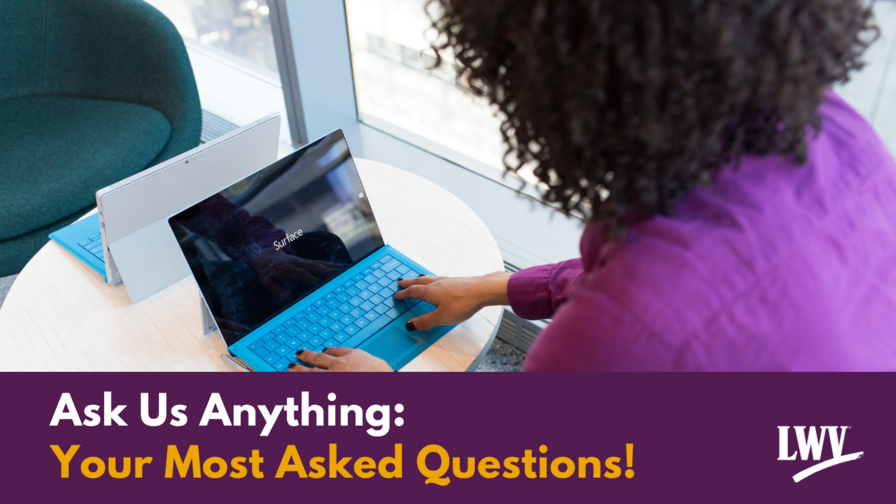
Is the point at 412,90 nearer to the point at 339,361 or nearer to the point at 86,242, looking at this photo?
the point at 86,242

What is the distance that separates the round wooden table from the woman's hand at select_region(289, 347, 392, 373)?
82mm

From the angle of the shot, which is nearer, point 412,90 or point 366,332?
point 366,332

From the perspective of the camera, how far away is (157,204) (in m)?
1.13

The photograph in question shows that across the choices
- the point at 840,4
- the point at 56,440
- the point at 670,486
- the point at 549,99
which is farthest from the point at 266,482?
the point at 840,4

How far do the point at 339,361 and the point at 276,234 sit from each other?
0.24 metres

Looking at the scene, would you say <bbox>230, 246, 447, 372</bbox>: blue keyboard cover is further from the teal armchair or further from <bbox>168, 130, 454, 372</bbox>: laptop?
the teal armchair

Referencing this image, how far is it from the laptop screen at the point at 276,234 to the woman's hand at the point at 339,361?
13cm

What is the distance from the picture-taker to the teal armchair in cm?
183

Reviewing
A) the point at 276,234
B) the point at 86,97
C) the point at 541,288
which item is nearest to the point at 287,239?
the point at 276,234

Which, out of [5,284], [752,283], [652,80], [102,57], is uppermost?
[652,80]

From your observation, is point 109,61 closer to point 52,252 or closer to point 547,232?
point 52,252

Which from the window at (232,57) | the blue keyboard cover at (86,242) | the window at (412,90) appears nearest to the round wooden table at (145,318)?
the blue keyboard cover at (86,242)

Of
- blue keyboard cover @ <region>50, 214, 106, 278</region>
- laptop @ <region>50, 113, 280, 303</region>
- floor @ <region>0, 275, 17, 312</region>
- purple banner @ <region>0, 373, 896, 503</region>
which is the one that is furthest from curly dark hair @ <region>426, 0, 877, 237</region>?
floor @ <region>0, 275, 17, 312</region>

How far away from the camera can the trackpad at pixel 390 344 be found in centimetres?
111
